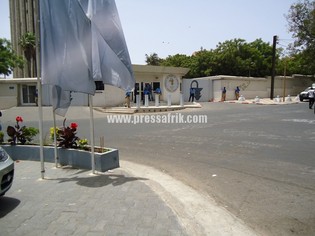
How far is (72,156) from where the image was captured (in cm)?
667

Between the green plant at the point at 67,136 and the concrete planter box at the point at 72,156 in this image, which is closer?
the concrete planter box at the point at 72,156

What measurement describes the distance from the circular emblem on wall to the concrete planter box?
899 inches

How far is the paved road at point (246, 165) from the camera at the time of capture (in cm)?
429

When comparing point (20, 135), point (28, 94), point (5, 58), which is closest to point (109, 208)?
point (20, 135)

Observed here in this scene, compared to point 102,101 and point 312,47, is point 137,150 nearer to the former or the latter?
point 102,101

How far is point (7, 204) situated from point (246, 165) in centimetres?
483

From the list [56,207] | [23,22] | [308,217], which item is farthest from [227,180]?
[23,22]

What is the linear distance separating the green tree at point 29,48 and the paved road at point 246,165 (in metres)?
38.8

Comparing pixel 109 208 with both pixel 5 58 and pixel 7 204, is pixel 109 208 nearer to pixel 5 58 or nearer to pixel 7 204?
pixel 7 204

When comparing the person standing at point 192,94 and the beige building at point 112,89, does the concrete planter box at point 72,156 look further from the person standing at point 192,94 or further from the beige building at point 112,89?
the person standing at point 192,94

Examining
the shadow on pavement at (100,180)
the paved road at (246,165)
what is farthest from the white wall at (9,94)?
the shadow on pavement at (100,180)

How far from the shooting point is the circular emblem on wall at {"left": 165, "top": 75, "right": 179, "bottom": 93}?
2953 centimetres

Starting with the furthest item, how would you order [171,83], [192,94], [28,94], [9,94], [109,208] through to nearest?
1. [192,94]
2. [171,83]
3. [28,94]
4. [9,94]
5. [109,208]

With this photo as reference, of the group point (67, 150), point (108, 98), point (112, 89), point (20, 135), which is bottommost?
point (67, 150)
